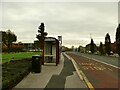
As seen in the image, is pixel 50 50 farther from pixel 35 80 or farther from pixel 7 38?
pixel 7 38

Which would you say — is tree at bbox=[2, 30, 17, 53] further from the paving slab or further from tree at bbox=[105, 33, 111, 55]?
the paving slab

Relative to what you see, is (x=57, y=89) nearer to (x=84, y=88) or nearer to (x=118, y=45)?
(x=84, y=88)

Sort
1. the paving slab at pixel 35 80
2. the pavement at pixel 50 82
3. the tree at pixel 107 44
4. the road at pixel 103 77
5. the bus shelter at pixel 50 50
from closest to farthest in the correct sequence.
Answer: the pavement at pixel 50 82, the paving slab at pixel 35 80, the road at pixel 103 77, the bus shelter at pixel 50 50, the tree at pixel 107 44

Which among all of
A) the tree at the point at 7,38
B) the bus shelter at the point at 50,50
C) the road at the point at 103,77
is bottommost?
the road at the point at 103,77

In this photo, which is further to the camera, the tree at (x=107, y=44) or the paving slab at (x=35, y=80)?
the tree at (x=107, y=44)

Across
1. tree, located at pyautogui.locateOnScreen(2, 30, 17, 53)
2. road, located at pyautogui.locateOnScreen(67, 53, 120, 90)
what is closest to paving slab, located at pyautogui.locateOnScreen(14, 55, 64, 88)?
road, located at pyautogui.locateOnScreen(67, 53, 120, 90)

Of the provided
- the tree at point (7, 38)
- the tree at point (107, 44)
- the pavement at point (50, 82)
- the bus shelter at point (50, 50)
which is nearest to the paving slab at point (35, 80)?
the pavement at point (50, 82)

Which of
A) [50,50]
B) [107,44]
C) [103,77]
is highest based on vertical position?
[107,44]

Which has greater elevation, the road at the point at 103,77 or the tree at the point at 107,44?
the tree at the point at 107,44

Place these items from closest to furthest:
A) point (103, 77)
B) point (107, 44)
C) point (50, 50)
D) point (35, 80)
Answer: point (35, 80) < point (103, 77) < point (50, 50) < point (107, 44)

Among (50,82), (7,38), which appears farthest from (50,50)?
(7,38)

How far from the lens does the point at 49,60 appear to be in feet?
102

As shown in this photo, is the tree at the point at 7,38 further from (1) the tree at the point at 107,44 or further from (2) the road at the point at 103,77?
(2) the road at the point at 103,77

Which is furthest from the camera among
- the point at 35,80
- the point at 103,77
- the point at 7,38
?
the point at 7,38
